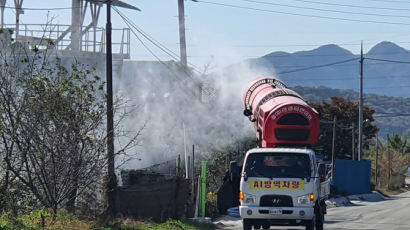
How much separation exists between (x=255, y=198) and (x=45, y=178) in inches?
211

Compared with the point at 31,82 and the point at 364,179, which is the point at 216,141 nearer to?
the point at 364,179

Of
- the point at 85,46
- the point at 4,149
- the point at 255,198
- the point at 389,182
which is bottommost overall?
the point at 389,182

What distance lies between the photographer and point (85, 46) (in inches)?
1430

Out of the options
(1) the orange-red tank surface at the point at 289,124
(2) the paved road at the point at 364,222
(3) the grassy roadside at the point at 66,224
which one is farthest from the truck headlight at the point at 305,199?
(2) the paved road at the point at 364,222

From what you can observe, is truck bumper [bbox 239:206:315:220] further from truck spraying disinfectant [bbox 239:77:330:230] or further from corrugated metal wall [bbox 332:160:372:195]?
corrugated metal wall [bbox 332:160:372:195]

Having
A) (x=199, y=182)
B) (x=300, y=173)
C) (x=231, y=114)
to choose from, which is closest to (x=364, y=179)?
(x=231, y=114)

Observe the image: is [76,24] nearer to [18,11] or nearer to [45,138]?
[18,11]

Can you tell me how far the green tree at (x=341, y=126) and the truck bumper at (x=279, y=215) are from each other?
38.2 meters

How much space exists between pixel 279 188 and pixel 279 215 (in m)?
0.68

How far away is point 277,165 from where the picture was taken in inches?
769

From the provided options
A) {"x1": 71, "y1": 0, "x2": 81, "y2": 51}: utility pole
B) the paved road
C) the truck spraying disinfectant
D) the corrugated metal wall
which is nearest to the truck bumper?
the truck spraying disinfectant

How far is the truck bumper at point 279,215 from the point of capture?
19.1m

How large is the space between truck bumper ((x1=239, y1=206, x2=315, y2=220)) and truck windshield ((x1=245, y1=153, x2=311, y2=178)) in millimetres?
842

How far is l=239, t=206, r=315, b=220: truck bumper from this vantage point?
750 inches
